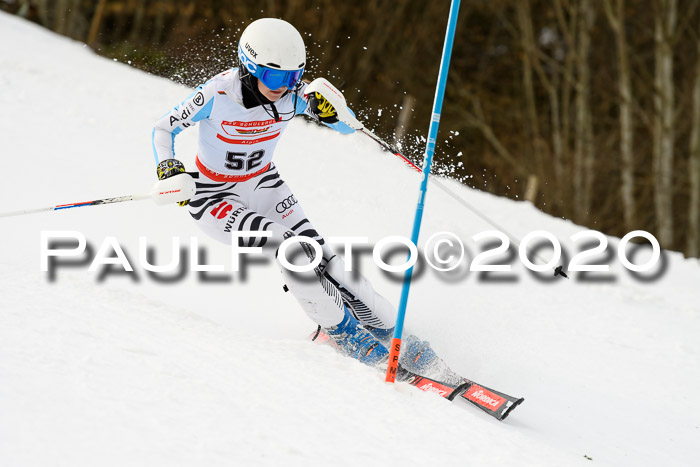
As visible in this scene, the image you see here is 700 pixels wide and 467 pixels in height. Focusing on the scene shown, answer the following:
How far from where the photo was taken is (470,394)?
3.57 metres

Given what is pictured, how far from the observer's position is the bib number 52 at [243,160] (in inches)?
156

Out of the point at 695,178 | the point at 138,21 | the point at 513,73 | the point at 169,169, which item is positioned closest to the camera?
the point at 169,169

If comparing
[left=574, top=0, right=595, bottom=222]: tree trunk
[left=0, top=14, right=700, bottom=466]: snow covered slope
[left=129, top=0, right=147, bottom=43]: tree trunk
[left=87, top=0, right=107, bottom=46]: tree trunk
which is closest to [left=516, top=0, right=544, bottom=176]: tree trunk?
[left=574, top=0, right=595, bottom=222]: tree trunk

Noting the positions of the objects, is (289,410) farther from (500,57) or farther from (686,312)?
(500,57)

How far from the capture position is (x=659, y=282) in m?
6.68

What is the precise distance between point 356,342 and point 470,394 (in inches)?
25.1

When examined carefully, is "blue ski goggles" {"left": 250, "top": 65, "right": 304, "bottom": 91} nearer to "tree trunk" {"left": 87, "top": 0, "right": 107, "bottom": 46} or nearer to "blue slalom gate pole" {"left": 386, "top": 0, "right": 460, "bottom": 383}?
"blue slalom gate pole" {"left": 386, "top": 0, "right": 460, "bottom": 383}

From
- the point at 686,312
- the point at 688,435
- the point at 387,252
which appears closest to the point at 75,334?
the point at 688,435

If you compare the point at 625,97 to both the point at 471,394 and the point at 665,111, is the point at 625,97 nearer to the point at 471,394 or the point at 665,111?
the point at 665,111

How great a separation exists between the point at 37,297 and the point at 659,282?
538 cm

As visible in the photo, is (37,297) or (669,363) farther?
(669,363)

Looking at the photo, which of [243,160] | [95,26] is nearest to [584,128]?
[95,26]

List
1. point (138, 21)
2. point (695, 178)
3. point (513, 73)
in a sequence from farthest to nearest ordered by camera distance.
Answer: point (513, 73), point (138, 21), point (695, 178)

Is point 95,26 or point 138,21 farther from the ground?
point 138,21
